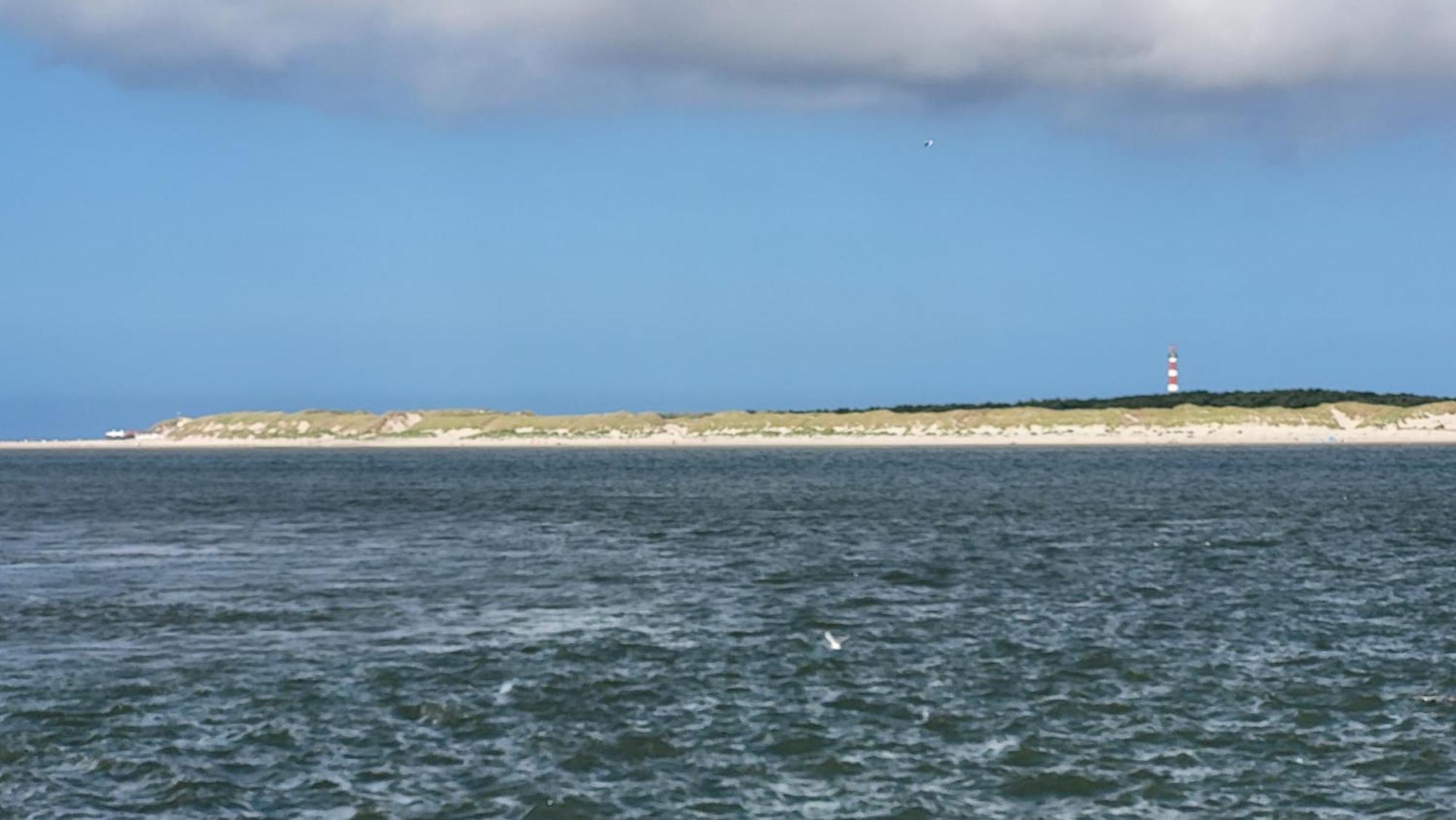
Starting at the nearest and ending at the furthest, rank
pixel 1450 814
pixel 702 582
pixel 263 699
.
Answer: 1. pixel 1450 814
2. pixel 263 699
3. pixel 702 582

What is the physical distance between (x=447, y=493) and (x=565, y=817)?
Result: 79.4 meters

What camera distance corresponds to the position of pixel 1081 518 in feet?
221

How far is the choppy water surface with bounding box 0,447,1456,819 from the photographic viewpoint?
64.8 ft

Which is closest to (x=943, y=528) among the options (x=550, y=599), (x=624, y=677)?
(x=550, y=599)

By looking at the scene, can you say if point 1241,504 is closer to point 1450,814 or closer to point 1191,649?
point 1191,649

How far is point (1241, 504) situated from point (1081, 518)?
43.1ft

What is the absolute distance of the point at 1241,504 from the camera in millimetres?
76000

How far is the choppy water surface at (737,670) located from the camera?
64.8 ft

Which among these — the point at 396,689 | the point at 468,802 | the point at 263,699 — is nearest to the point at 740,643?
the point at 396,689

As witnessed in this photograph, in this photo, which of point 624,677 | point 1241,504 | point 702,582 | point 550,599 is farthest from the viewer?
point 1241,504

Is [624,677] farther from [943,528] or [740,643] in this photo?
[943,528]

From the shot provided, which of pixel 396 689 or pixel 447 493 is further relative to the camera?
pixel 447 493

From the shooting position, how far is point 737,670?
92.2 feet

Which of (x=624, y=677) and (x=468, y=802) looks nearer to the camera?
(x=468, y=802)
